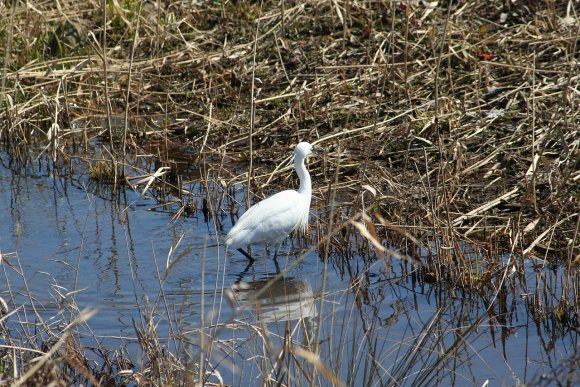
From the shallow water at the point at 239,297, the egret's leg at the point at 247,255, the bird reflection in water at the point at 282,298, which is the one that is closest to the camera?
the shallow water at the point at 239,297

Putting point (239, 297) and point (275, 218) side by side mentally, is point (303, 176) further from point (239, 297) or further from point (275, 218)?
point (239, 297)

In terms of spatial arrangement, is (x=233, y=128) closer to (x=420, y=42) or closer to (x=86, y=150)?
(x=86, y=150)

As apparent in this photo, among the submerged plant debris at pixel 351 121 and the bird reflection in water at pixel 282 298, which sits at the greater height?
the submerged plant debris at pixel 351 121

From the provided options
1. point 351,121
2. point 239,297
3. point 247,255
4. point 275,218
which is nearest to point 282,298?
point 239,297

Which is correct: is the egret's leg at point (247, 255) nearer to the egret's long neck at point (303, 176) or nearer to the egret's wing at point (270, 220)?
the egret's wing at point (270, 220)

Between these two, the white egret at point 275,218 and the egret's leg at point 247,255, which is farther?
the egret's leg at point 247,255

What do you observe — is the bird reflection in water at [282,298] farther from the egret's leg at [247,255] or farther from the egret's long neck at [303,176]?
the egret's long neck at [303,176]

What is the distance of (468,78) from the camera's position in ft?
27.8

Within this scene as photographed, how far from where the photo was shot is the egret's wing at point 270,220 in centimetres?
611

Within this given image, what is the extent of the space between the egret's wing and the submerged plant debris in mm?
222

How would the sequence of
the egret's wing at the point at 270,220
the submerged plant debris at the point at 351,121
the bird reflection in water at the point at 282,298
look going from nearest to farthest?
the bird reflection in water at the point at 282,298
the submerged plant debris at the point at 351,121
the egret's wing at the point at 270,220

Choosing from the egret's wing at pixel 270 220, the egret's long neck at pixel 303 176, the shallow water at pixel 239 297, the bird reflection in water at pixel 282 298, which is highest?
the egret's long neck at pixel 303 176

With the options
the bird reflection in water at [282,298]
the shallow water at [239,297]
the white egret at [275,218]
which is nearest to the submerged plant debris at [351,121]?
the shallow water at [239,297]

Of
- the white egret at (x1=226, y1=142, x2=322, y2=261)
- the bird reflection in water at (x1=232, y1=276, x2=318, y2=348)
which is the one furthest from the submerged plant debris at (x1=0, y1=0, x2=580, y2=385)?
the bird reflection in water at (x1=232, y1=276, x2=318, y2=348)
